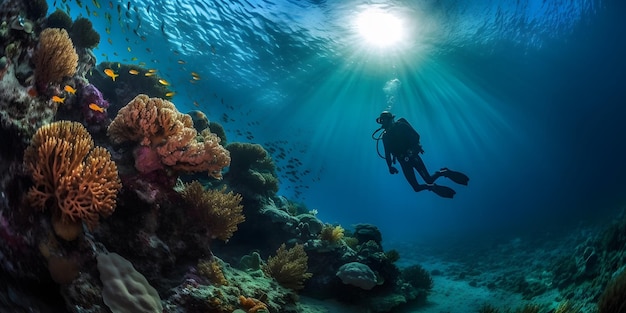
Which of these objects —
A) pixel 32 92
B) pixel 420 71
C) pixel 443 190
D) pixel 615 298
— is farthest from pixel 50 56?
pixel 420 71

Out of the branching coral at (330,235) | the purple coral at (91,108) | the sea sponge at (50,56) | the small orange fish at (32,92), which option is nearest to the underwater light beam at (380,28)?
the branching coral at (330,235)

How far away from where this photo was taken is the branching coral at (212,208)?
4.75 meters

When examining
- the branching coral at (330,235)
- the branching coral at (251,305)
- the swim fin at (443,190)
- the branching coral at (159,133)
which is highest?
the swim fin at (443,190)

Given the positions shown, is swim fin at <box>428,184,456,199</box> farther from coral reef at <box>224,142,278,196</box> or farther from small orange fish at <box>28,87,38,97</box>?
small orange fish at <box>28,87,38,97</box>

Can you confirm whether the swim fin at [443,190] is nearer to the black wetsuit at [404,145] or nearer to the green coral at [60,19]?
the black wetsuit at [404,145]

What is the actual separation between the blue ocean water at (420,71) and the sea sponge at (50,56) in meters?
4.22

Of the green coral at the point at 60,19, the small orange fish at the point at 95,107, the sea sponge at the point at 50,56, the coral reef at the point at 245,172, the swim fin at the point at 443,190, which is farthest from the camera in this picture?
the swim fin at the point at 443,190

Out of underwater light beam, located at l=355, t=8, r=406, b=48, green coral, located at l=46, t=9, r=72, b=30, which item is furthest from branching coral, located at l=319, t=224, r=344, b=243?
underwater light beam, located at l=355, t=8, r=406, b=48

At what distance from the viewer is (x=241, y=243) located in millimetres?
8828

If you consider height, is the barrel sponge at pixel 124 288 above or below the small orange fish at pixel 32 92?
below

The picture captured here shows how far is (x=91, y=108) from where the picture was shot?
4805 millimetres

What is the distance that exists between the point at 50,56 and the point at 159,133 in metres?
1.69

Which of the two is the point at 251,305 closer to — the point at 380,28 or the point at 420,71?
the point at 380,28

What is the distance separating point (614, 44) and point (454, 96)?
12602mm
